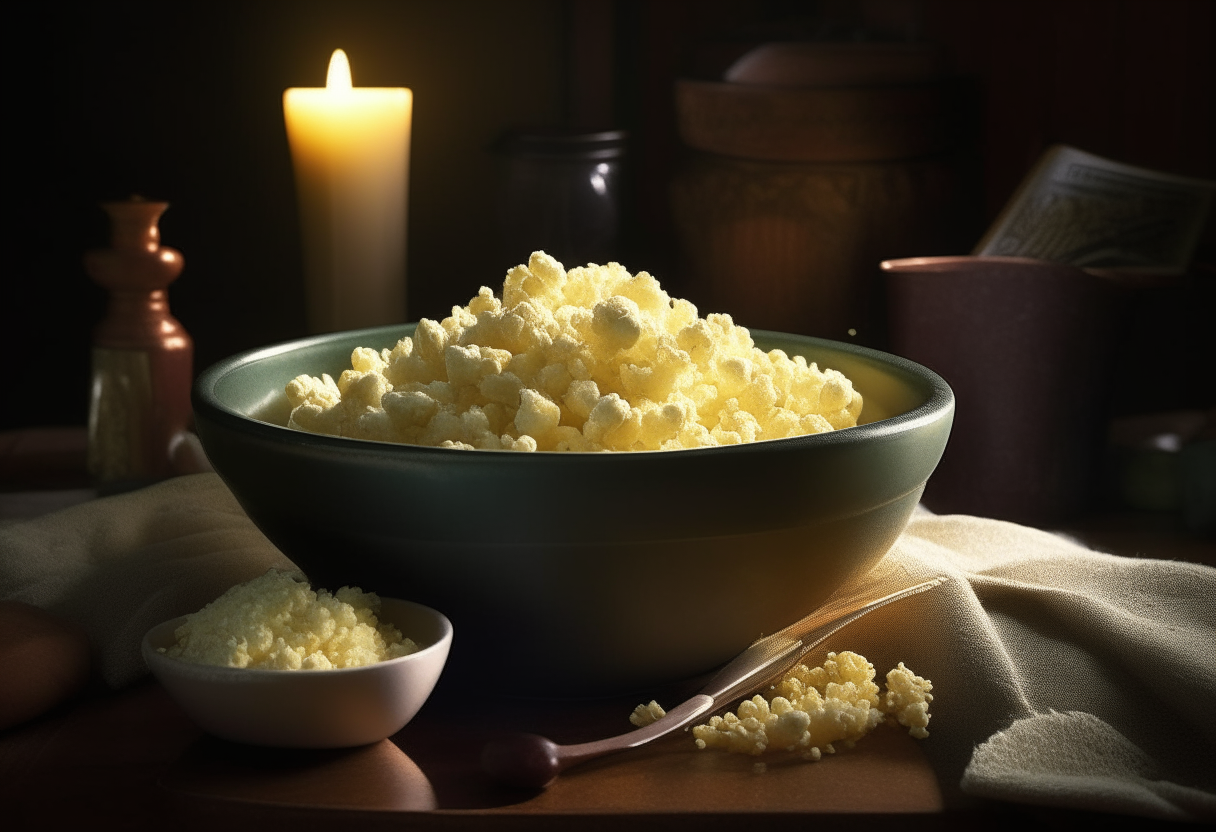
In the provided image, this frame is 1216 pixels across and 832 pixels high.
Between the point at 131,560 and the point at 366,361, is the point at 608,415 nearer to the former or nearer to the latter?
the point at 366,361

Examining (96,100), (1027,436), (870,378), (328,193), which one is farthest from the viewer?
(96,100)

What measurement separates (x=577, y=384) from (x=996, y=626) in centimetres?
27

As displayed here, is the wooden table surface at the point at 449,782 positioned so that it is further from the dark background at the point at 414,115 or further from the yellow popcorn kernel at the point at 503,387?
the dark background at the point at 414,115

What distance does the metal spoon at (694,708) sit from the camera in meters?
0.55

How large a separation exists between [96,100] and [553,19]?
0.51m

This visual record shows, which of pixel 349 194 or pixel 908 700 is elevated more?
pixel 349 194

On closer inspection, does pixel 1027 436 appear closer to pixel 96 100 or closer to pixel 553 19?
pixel 553 19

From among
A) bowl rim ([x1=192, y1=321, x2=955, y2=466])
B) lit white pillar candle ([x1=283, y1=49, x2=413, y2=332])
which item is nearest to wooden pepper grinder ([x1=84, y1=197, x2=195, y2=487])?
lit white pillar candle ([x1=283, y1=49, x2=413, y2=332])

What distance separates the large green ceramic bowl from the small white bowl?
0.14 ft

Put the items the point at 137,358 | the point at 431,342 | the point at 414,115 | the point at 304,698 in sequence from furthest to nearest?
1. the point at 414,115
2. the point at 137,358
3. the point at 431,342
4. the point at 304,698

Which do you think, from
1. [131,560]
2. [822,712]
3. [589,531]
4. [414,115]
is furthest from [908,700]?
[414,115]

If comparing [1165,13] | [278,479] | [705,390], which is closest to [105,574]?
[278,479]

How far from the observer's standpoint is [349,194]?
111cm

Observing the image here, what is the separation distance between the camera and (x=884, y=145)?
116 cm
